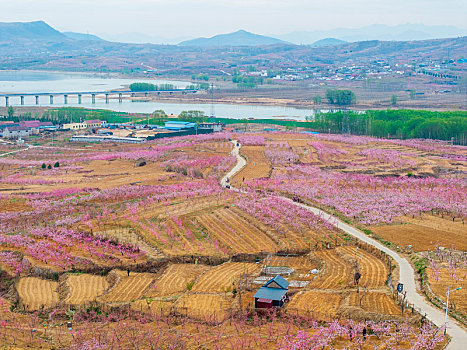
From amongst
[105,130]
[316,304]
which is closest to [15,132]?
[105,130]

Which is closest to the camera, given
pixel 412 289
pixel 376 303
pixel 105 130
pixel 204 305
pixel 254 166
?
pixel 376 303

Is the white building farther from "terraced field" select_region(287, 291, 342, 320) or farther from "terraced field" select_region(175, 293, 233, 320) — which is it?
"terraced field" select_region(287, 291, 342, 320)

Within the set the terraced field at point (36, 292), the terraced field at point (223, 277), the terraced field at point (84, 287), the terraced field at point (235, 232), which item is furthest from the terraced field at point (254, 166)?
the terraced field at point (36, 292)

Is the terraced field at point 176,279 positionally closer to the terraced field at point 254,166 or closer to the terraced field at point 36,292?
the terraced field at point 36,292

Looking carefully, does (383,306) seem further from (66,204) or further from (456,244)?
(66,204)

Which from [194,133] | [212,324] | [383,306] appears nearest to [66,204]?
[212,324]

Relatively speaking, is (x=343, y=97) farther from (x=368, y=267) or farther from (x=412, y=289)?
(x=412, y=289)
